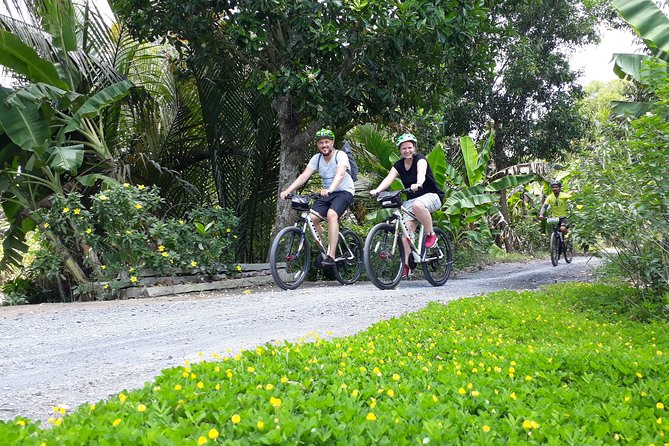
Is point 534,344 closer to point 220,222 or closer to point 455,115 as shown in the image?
point 220,222

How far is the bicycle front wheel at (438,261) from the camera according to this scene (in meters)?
8.91

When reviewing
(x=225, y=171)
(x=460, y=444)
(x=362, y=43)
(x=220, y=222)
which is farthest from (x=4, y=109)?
(x=460, y=444)

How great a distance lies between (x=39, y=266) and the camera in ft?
26.9

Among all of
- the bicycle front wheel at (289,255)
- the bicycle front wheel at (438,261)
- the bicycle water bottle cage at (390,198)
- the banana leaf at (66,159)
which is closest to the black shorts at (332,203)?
the bicycle front wheel at (289,255)

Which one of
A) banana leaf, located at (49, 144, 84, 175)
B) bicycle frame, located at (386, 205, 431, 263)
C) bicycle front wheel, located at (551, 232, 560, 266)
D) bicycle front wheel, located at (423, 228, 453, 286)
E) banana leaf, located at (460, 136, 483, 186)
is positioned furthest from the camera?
bicycle front wheel, located at (551, 232, 560, 266)

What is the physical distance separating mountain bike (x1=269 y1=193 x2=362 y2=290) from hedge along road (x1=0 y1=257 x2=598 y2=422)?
1.66ft

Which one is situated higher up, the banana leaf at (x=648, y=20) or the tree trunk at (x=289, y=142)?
the banana leaf at (x=648, y=20)

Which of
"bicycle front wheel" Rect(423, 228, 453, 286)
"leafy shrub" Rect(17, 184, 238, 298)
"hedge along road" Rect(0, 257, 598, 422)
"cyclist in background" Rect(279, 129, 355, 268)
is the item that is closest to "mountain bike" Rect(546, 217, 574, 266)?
"bicycle front wheel" Rect(423, 228, 453, 286)

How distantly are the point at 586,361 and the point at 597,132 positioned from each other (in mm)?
4090

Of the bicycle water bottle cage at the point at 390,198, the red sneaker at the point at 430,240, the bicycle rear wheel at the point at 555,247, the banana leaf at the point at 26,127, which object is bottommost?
the bicycle rear wheel at the point at 555,247

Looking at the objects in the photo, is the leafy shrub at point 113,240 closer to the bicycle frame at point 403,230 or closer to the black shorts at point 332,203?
the black shorts at point 332,203

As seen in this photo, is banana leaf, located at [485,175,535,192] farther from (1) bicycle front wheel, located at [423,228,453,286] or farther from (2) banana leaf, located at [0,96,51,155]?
(2) banana leaf, located at [0,96,51,155]

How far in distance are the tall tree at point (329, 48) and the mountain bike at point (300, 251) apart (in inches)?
56.1

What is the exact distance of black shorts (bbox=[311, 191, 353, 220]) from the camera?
8211mm
